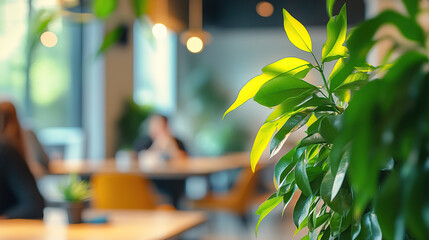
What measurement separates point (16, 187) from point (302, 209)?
2.51 m

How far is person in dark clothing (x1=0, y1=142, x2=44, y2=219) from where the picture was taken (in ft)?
→ 11.0

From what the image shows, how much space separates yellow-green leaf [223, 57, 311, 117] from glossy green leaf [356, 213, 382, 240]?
33 centimetres

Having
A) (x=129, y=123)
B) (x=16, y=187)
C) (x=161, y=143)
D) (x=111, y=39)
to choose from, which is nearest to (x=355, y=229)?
(x=111, y=39)

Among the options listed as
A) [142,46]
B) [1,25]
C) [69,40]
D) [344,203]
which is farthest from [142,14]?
[142,46]

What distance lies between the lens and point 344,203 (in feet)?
3.86

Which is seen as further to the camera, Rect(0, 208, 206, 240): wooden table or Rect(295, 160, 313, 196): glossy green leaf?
Rect(0, 208, 206, 240): wooden table

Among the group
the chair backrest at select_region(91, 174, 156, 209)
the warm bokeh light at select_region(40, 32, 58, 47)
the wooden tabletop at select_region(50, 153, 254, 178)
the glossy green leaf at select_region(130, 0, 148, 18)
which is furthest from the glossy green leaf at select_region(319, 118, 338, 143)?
the warm bokeh light at select_region(40, 32, 58, 47)

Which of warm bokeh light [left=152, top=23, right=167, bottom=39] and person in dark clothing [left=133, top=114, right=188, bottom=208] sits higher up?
warm bokeh light [left=152, top=23, right=167, bottom=39]

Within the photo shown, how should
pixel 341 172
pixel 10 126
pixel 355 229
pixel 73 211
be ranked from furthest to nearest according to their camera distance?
1. pixel 10 126
2. pixel 73 211
3. pixel 355 229
4. pixel 341 172

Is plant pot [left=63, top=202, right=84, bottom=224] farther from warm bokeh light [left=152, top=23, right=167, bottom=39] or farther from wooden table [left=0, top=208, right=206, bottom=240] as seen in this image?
warm bokeh light [left=152, top=23, right=167, bottom=39]

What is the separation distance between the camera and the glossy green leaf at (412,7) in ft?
2.49

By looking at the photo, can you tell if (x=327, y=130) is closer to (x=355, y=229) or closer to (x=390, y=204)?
(x=355, y=229)

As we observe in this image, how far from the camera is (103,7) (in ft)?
1.78

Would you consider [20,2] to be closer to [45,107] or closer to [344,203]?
[45,107]
